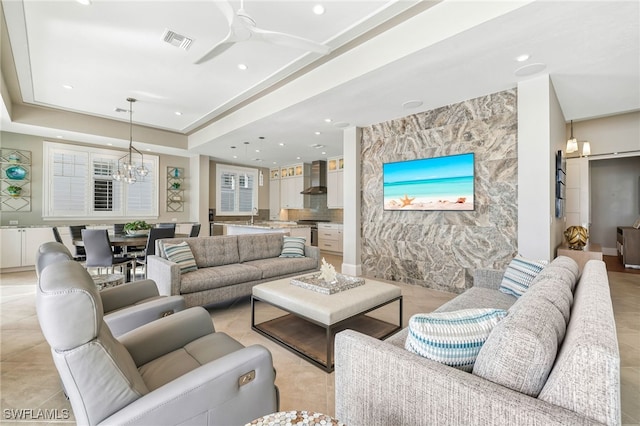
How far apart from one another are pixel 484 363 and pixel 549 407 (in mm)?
206

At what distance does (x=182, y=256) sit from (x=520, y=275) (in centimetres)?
345

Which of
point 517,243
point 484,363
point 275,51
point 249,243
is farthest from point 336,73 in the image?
point 484,363

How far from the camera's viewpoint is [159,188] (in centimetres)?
747

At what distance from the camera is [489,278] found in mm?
2803

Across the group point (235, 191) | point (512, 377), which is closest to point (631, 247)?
point (512, 377)

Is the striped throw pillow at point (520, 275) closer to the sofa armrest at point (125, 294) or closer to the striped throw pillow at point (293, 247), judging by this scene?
the striped throw pillow at point (293, 247)

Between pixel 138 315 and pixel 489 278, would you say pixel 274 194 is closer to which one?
pixel 489 278

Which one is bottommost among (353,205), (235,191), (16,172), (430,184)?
(353,205)

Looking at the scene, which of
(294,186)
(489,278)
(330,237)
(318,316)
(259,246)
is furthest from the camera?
(294,186)

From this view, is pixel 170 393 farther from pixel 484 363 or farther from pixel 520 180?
pixel 520 180

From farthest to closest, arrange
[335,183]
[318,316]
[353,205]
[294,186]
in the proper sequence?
[294,186] → [335,183] → [353,205] → [318,316]

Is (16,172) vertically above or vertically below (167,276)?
above

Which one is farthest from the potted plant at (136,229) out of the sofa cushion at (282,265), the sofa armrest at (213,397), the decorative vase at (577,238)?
the decorative vase at (577,238)

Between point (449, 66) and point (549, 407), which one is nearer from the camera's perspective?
point (549, 407)
